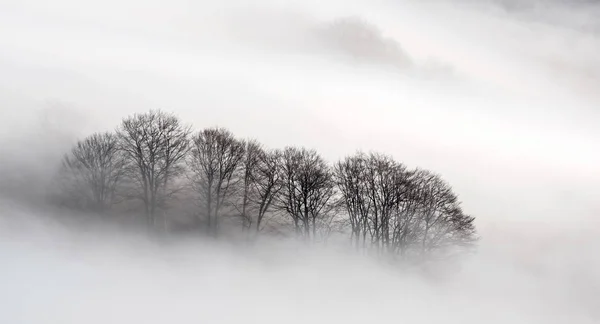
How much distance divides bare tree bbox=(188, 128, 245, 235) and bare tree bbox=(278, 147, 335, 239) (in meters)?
5.71

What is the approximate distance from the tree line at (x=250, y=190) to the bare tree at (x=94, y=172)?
108 mm

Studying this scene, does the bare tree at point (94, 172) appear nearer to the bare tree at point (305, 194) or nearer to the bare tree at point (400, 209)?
the bare tree at point (305, 194)

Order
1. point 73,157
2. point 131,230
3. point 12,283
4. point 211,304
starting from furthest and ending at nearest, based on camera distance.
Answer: point 73,157
point 131,230
point 211,304
point 12,283

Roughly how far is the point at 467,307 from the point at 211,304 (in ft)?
89.7

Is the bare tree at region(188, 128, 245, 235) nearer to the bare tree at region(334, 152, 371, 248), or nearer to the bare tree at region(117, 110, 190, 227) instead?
the bare tree at region(117, 110, 190, 227)

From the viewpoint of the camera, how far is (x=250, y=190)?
61344 mm

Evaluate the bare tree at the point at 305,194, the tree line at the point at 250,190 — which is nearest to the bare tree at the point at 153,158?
the tree line at the point at 250,190

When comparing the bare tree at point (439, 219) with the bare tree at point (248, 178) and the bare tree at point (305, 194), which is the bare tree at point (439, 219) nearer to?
the bare tree at point (305, 194)

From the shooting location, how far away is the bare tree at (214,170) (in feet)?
197

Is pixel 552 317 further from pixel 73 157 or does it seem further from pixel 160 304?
pixel 73 157

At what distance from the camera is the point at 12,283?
48750 mm

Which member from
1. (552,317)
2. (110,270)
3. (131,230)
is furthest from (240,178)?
(552,317)

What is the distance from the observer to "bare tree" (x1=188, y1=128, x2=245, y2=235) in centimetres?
5997

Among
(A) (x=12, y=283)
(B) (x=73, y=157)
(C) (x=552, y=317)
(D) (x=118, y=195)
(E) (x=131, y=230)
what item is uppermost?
(B) (x=73, y=157)
